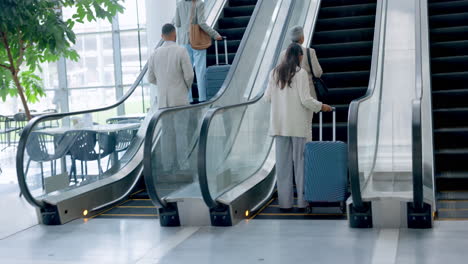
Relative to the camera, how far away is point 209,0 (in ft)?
37.2

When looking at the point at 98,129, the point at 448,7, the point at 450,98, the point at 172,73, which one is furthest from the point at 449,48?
the point at 98,129

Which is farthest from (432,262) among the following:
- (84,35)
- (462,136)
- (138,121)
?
(84,35)

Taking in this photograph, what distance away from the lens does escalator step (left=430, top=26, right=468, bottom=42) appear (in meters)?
9.14

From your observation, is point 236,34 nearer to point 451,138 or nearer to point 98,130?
point 98,130

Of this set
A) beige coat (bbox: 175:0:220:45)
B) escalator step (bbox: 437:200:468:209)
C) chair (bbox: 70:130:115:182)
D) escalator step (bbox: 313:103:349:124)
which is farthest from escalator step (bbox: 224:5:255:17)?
escalator step (bbox: 437:200:468:209)

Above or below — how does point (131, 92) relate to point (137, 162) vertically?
above

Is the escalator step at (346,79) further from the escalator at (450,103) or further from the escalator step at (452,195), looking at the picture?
the escalator step at (452,195)

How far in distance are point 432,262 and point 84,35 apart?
50.9 feet

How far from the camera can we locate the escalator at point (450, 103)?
681 cm

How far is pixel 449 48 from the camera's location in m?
8.88

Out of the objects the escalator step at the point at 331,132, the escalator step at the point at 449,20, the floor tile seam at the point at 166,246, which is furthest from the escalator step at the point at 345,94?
the floor tile seam at the point at 166,246

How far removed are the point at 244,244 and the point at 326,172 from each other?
1.22m

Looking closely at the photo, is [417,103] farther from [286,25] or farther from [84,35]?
[84,35]

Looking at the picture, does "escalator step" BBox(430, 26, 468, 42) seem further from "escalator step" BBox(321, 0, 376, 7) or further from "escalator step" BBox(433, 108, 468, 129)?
"escalator step" BBox(433, 108, 468, 129)
